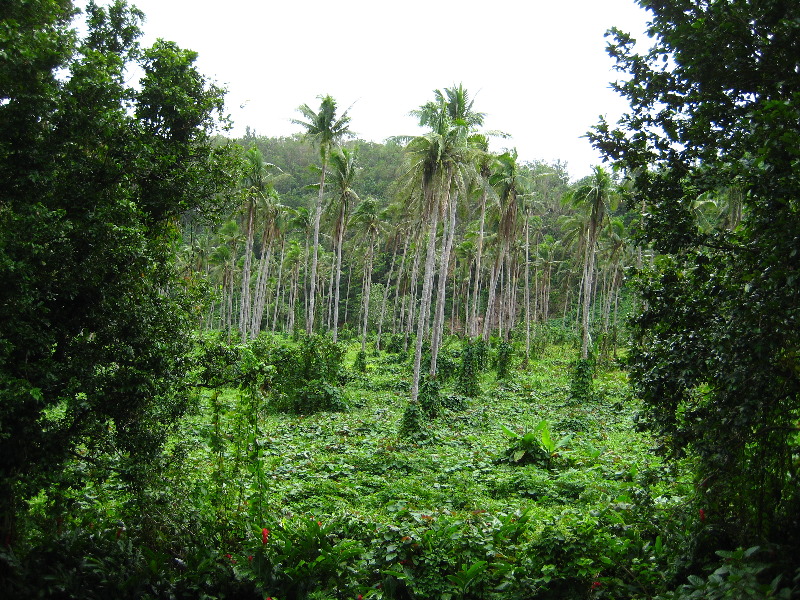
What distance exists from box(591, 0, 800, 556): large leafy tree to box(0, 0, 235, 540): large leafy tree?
5377mm

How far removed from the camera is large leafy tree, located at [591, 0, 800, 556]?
386cm

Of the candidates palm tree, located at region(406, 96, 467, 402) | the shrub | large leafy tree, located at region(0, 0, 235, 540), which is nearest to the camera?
large leafy tree, located at region(0, 0, 235, 540)

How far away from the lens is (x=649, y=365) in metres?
5.38

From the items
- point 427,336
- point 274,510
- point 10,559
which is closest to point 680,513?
point 274,510

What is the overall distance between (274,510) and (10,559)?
9.57 feet

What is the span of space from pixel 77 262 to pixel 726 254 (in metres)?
6.48

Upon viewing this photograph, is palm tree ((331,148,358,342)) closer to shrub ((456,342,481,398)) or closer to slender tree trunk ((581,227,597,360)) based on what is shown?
shrub ((456,342,481,398))

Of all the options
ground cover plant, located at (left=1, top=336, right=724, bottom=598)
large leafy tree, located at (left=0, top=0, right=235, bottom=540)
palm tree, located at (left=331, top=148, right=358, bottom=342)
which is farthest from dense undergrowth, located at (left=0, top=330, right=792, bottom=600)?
palm tree, located at (left=331, top=148, right=358, bottom=342)

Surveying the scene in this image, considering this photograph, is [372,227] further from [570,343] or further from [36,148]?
[36,148]

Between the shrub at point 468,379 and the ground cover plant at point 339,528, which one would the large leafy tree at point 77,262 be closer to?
the ground cover plant at point 339,528

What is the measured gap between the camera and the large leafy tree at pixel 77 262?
16.2ft

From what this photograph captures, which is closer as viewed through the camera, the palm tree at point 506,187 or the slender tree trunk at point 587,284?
the slender tree trunk at point 587,284

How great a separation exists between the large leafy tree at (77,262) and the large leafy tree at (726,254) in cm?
538

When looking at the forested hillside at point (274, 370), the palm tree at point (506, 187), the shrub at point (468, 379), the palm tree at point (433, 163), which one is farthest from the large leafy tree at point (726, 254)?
the palm tree at point (506, 187)
